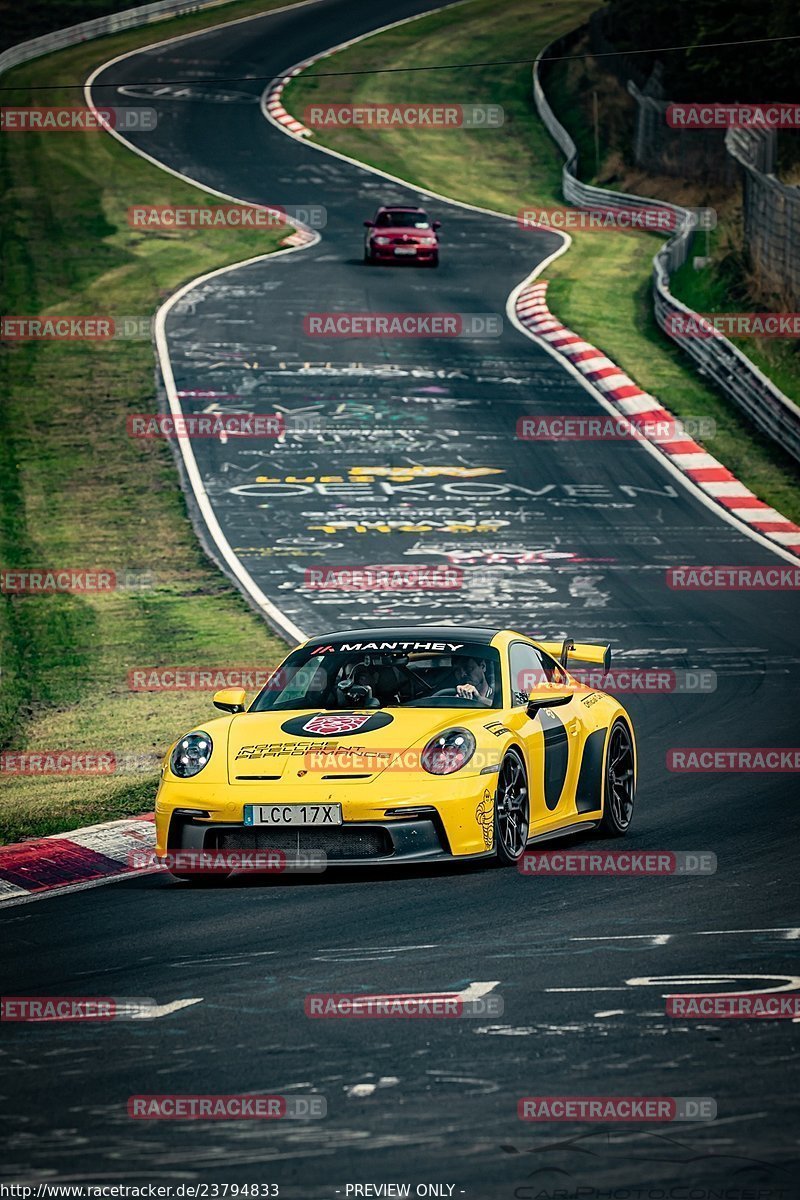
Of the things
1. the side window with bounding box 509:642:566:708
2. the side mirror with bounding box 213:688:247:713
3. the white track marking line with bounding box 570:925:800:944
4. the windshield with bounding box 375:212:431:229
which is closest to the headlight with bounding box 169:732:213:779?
the side mirror with bounding box 213:688:247:713

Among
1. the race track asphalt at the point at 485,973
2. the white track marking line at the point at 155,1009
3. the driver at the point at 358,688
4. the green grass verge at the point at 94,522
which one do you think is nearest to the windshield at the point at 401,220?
the green grass verge at the point at 94,522

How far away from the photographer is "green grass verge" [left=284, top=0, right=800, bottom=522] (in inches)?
1188

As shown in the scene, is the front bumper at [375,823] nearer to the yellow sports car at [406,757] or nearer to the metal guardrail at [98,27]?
the yellow sports car at [406,757]

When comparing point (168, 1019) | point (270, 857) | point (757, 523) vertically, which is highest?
point (168, 1019)

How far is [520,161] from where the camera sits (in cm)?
5953

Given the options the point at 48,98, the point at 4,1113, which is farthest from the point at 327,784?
the point at 48,98

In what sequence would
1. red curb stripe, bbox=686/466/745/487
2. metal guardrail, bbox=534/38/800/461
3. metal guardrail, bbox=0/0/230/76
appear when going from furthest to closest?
metal guardrail, bbox=0/0/230/76
metal guardrail, bbox=534/38/800/461
red curb stripe, bbox=686/466/745/487

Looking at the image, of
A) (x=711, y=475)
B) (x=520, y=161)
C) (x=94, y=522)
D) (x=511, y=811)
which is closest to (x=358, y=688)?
(x=511, y=811)

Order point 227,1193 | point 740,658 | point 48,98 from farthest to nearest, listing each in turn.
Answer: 1. point 48,98
2. point 740,658
3. point 227,1193

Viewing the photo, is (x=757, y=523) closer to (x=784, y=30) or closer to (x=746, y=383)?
(x=746, y=383)

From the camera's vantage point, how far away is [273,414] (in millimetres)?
29953

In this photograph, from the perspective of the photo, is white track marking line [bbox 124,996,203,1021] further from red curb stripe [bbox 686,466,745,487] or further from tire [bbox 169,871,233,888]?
red curb stripe [bbox 686,466,745,487]

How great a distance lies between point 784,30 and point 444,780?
38.3 m

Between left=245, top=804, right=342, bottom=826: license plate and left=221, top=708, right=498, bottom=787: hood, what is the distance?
0.17 m
